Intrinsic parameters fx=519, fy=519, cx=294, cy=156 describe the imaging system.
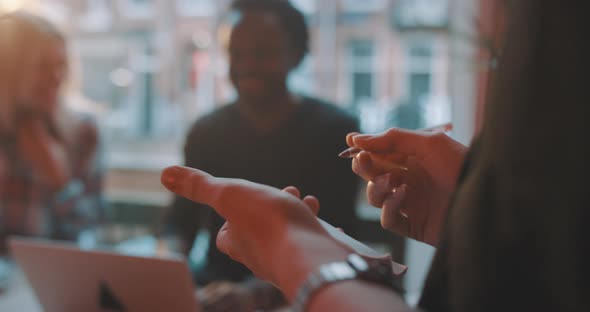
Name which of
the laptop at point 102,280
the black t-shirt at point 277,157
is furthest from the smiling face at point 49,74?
the laptop at point 102,280

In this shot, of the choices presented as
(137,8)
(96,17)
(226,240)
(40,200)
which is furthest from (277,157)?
(137,8)

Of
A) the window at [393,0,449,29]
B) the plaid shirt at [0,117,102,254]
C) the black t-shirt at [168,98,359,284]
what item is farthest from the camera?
the window at [393,0,449,29]

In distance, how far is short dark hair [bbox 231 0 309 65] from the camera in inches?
42.6

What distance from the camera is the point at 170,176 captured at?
0.41 metres

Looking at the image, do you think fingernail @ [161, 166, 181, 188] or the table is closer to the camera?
fingernail @ [161, 166, 181, 188]

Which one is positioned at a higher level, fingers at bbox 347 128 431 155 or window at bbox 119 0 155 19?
window at bbox 119 0 155 19

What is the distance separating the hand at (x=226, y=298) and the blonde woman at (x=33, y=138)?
93 cm

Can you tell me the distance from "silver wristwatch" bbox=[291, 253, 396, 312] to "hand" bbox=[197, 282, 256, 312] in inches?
32.4

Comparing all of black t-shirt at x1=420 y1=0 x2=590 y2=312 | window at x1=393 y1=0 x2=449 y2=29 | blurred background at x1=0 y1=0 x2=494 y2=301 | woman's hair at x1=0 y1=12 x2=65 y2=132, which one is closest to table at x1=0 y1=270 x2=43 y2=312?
woman's hair at x1=0 y1=12 x2=65 y2=132

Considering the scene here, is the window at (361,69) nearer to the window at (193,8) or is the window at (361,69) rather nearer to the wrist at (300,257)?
the window at (193,8)

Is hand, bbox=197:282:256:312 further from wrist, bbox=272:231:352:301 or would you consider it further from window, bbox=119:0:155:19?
window, bbox=119:0:155:19

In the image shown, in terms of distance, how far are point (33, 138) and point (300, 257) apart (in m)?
1.80

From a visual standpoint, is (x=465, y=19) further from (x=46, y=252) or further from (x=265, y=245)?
(x=265, y=245)

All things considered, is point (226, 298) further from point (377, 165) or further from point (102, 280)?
point (377, 165)
